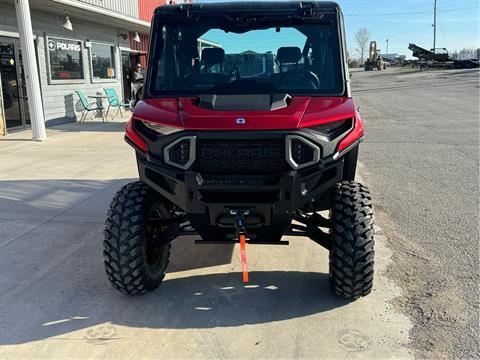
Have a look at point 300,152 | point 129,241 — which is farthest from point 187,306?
point 300,152

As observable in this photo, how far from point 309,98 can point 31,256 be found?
294cm

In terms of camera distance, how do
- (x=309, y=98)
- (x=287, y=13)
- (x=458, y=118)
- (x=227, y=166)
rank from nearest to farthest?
1. (x=227, y=166)
2. (x=309, y=98)
3. (x=287, y=13)
4. (x=458, y=118)

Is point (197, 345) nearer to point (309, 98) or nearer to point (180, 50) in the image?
point (309, 98)

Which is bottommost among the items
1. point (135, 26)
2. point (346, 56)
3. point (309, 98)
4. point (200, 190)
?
point (200, 190)

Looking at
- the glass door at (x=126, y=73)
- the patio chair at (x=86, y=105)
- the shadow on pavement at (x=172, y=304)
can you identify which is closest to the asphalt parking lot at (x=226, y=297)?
the shadow on pavement at (x=172, y=304)

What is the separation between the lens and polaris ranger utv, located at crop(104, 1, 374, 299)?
10.7ft

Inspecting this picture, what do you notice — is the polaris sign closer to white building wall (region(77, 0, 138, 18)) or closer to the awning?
the awning

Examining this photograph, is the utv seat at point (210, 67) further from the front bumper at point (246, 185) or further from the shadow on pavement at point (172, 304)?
the shadow on pavement at point (172, 304)

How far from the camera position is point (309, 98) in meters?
3.58

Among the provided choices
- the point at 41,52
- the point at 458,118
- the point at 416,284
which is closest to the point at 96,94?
the point at 41,52

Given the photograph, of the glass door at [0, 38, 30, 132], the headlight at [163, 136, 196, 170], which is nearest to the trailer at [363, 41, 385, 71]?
the glass door at [0, 38, 30, 132]

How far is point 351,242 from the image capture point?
341 centimetres

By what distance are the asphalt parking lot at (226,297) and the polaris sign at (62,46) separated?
8146mm

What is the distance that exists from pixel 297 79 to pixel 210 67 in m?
0.74
